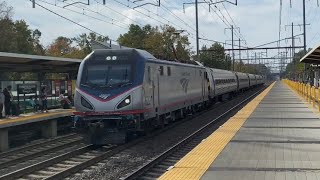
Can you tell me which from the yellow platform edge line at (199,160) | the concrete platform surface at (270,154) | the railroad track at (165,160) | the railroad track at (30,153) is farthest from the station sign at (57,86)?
the yellow platform edge line at (199,160)

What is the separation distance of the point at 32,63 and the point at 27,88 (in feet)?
7.44

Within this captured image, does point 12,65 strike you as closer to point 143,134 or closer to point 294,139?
point 143,134

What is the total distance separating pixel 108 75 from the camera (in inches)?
618

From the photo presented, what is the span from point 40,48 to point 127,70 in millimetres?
75842

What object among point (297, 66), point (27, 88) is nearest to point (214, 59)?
point (297, 66)

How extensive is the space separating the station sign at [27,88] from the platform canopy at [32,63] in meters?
0.72

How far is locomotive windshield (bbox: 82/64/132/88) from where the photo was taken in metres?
15.4

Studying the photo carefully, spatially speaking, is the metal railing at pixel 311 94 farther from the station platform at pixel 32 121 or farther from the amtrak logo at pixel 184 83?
the station platform at pixel 32 121

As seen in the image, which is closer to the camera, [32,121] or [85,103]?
[85,103]

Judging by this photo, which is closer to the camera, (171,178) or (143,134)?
(171,178)

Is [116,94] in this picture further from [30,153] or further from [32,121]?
[32,121]

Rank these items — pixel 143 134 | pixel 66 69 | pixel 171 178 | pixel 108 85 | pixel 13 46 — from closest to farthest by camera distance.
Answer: pixel 171 178 < pixel 108 85 < pixel 143 134 < pixel 66 69 < pixel 13 46

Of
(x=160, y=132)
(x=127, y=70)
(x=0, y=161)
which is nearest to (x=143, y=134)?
(x=160, y=132)

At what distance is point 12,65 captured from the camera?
18.9 m
